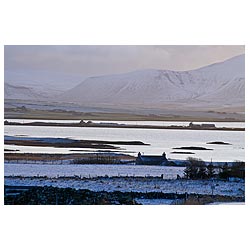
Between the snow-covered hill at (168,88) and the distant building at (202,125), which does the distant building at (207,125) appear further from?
the snow-covered hill at (168,88)

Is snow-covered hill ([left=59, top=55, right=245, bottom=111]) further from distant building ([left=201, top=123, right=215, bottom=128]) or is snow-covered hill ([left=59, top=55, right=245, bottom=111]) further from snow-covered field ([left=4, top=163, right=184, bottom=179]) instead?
snow-covered field ([left=4, top=163, right=184, bottom=179])

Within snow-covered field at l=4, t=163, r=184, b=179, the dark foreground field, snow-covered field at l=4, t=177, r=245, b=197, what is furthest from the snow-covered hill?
the dark foreground field

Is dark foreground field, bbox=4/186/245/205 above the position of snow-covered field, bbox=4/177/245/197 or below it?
below

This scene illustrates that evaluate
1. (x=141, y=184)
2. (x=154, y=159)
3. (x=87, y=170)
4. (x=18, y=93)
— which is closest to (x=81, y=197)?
(x=87, y=170)

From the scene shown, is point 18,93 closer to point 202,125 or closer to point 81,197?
point 81,197

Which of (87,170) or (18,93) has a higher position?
(18,93)
